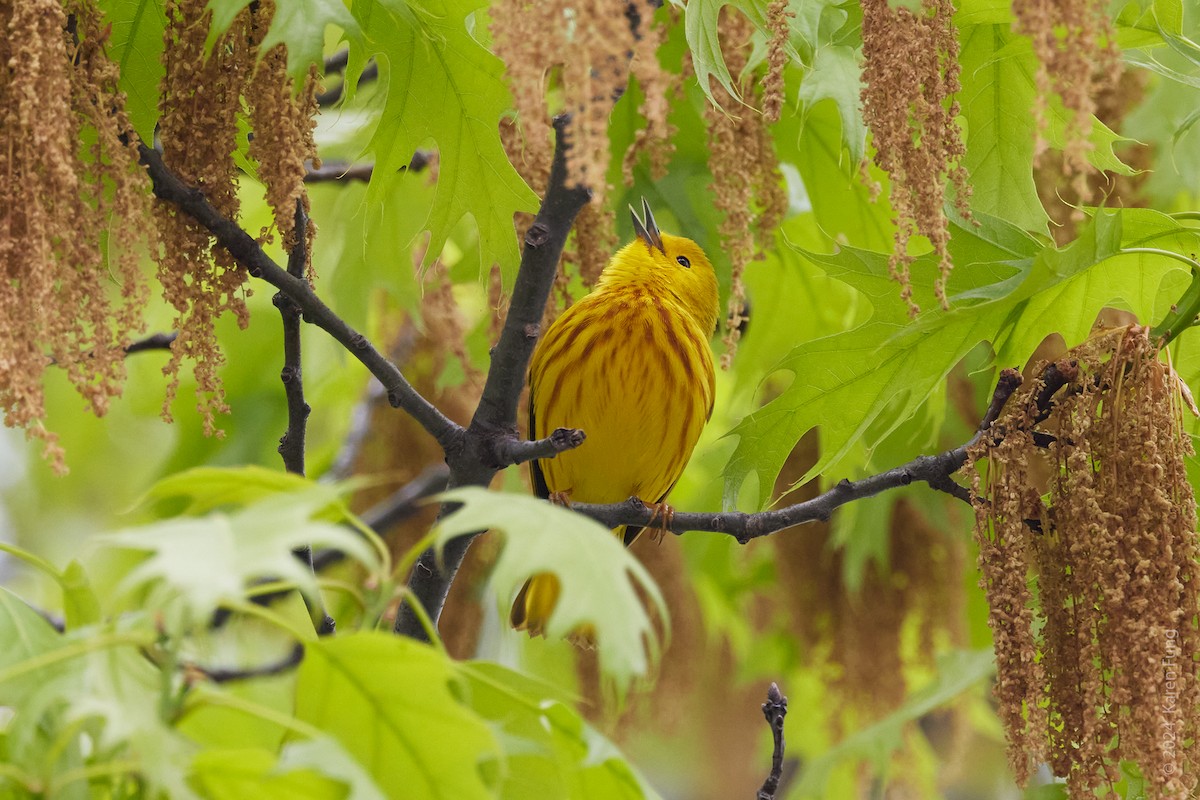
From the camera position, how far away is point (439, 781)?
4.28 feet

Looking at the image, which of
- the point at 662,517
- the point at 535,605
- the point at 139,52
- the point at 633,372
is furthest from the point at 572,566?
the point at 535,605

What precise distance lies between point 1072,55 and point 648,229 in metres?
2.28

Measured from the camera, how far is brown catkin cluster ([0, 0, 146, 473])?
1.52 m

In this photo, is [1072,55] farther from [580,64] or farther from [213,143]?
[213,143]

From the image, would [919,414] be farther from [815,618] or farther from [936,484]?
[815,618]

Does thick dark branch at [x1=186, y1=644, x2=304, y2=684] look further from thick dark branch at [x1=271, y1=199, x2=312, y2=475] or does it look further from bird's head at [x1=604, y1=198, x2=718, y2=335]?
bird's head at [x1=604, y1=198, x2=718, y2=335]

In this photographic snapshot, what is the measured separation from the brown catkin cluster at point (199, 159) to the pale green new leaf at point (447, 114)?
0.93 ft

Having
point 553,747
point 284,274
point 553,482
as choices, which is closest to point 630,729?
point 553,482

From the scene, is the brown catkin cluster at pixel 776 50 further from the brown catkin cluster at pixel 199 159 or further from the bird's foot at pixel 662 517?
the bird's foot at pixel 662 517

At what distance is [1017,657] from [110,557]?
3.85 metres

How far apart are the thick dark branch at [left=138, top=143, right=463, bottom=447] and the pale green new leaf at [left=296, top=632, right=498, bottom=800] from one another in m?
0.90

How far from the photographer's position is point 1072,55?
1.33 metres

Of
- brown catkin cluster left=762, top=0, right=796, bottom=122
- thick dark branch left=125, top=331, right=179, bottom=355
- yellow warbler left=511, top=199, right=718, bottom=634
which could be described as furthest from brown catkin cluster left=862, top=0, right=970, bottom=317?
thick dark branch left=125, top=331, right=179, bottom=355

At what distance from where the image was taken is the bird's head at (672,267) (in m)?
3.60
